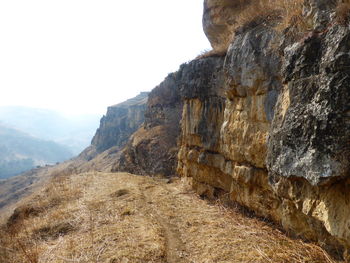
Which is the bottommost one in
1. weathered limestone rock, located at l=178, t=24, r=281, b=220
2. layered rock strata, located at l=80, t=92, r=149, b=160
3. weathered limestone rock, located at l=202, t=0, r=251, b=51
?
layered rock strata, located at l=80, t=92, r=149, b=160

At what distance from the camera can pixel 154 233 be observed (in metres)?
8.85

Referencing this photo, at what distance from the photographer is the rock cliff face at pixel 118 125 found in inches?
4673

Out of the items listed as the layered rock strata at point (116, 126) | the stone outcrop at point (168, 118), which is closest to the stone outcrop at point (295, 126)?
the stone outcrop at point (168, 118)

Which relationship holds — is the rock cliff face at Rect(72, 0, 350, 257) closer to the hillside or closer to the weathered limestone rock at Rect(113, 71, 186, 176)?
the hillside

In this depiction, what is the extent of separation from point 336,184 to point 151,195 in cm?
1019

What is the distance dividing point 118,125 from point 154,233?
12484 cm

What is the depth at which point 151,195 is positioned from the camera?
46.6 ft

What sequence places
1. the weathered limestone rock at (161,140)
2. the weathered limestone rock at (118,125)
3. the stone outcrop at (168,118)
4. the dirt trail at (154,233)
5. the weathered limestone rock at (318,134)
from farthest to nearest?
the weathered limestone rock at (118,125), the weathered limestone rock at (161,140), the stone outcrop at (168,118), the dirt trail at (154,233), the weathered limestone rock at (318,134)

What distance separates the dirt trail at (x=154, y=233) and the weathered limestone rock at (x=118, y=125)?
102686mm

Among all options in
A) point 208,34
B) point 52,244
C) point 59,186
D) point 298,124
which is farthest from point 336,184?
point 59,186

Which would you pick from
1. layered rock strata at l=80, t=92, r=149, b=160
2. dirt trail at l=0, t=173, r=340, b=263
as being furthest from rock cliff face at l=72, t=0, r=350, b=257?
layered rock strata at l=80, t=92, r=149, b=160

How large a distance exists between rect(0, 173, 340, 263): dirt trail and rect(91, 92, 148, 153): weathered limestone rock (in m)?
103

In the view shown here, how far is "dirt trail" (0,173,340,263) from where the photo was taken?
711cm

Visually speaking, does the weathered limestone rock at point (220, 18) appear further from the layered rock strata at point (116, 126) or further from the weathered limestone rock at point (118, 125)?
the layered rock strata at point (116, 126)
